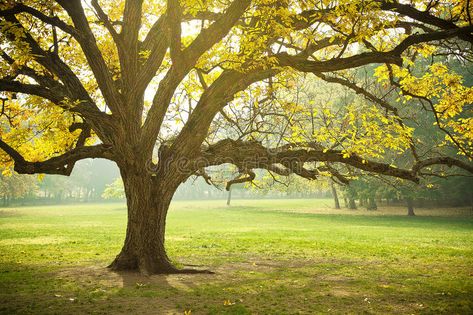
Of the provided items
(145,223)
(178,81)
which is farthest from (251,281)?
(178,81)

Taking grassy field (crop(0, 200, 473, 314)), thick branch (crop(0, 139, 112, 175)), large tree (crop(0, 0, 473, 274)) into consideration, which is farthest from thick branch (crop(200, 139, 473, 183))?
grassy field (crop(0, 200, 473, 314))

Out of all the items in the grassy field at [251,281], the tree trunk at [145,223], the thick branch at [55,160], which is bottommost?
the grassy field at [251,281]

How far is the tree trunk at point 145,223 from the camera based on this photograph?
10.2m

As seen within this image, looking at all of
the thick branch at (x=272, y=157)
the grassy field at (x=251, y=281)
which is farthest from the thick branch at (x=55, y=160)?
the grassy field at (x=251, y=281)

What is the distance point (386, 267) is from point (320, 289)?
4179 millimetres

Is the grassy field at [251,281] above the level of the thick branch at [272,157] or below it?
below

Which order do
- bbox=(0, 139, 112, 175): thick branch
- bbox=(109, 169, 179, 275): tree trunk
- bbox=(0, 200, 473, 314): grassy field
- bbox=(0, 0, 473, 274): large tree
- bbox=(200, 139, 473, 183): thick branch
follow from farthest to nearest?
bbox=(200, 139, 473, 183): thick branch, bbox=(109, 169, 179, 275): tree trunk, bbox=(0, 139, 112, 175): thick branch, bbox=(0, 0, 473, 274): large tree, bbox=(0, 200, 473, 314): grassy field

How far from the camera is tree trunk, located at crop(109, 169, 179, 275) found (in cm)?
1019

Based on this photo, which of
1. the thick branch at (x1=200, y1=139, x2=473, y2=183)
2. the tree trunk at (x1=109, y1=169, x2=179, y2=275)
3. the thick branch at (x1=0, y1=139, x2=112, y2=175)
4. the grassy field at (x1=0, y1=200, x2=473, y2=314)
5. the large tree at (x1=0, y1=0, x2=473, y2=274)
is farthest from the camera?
the thick branch at (x1=200, y1=139, x2=473, y2=183)

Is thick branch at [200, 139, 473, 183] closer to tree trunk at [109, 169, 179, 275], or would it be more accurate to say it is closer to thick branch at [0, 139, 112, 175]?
tree trunk at [109, 169, 179, 275]

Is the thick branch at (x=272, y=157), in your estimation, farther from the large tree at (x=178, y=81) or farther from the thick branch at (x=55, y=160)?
the thick branch at (x=55, y=160)

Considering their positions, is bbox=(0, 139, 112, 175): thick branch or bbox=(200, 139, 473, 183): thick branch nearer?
bbox=(0, 139, 112, 175): thick branch

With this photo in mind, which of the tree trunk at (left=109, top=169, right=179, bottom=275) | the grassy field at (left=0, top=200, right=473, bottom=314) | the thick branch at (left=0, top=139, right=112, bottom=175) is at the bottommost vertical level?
the grassy field at (left=0, top=200, right=473, bottom=314)

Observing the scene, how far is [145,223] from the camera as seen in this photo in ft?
33.5
